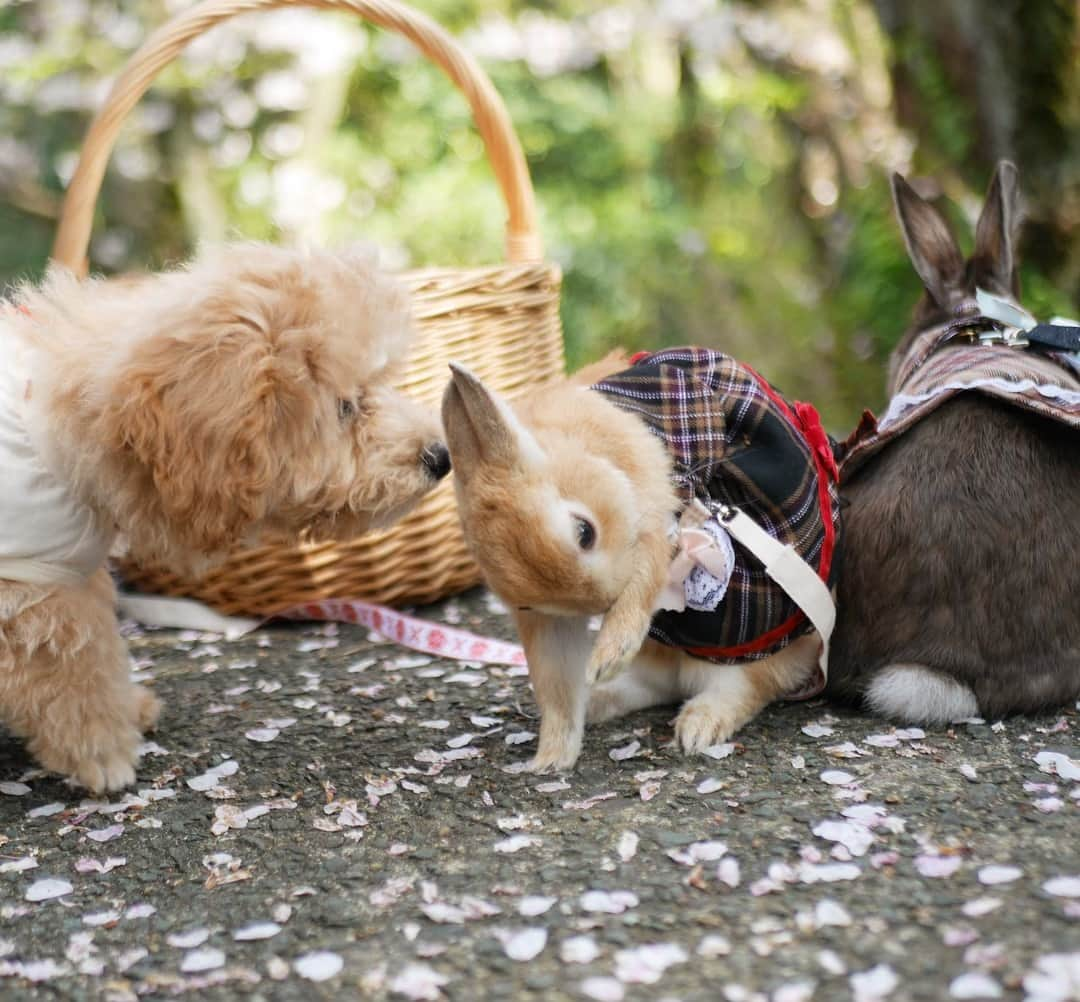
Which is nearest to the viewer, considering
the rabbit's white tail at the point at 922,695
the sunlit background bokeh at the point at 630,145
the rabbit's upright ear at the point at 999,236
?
the rabbit's white tail at the point at 922,695

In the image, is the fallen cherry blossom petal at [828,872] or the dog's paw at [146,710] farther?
the dog's paw at [146,710]

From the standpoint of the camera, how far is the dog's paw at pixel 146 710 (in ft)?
9.08

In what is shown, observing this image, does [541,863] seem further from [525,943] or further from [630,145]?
[630,145]

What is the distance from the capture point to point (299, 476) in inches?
91.2

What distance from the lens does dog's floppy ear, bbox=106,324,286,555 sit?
216 centimetres

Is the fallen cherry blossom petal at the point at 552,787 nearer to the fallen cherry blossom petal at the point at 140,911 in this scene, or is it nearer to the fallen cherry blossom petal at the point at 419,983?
the fallen cherry blossom petal at the point at 419,983

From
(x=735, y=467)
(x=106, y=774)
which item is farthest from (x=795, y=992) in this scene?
(x=106, y=774)

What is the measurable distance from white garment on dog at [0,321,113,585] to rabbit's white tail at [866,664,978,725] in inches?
66.0

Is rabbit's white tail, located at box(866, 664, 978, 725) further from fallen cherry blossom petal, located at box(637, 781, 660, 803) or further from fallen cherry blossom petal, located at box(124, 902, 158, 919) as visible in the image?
fallen cherry blossom petal, located at box(124, 902, 158, 919)

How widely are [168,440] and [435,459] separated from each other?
1.75ft

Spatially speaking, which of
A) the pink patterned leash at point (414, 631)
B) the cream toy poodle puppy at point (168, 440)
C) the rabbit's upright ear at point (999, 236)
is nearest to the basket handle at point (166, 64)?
the cream toy poodle puppy at point (168, 440)

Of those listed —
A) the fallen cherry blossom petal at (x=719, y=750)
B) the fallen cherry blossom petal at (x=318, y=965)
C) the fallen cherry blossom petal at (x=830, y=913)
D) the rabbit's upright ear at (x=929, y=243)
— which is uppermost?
the rabbit's upright ear at (x=929, y=243)

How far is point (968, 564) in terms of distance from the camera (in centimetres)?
242

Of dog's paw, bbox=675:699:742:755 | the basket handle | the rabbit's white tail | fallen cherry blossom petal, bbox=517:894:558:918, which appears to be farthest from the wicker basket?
fallen cherry blossom petal, bbox=517:894:558:918
